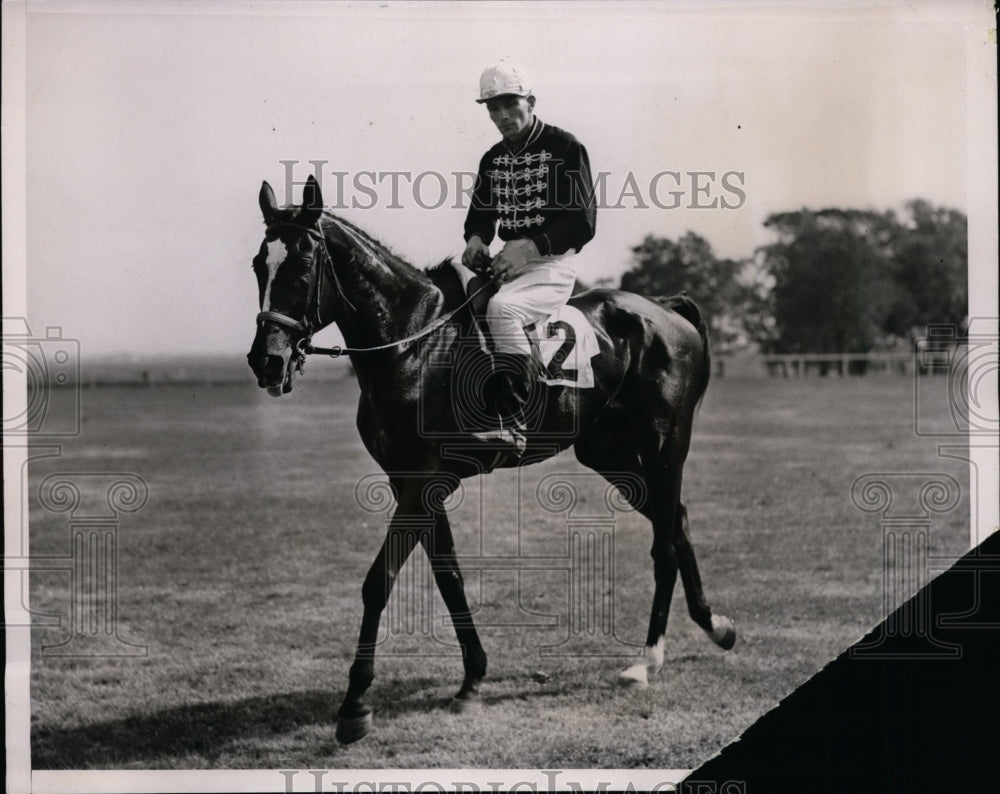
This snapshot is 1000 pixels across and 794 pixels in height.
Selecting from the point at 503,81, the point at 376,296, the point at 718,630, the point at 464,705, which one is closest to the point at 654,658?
the point at 718,630

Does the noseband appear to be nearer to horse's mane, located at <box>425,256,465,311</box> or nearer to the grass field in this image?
horse's mane, located at <box>425,256,465,311</box>

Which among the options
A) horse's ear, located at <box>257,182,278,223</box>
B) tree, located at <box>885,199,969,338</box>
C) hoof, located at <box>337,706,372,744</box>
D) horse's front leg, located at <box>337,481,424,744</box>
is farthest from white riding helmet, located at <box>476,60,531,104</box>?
hoof, located at <box>337,706,372,744</box>

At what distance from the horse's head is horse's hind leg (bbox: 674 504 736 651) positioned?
63.8 inches

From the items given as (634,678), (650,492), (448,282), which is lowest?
(634,678)

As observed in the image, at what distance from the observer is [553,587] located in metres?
4.15

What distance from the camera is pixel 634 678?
4070 millimetres

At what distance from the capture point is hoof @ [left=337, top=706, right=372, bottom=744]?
3.90 meters

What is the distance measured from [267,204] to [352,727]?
6.22 ft

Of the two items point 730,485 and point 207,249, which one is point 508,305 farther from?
point 730,485

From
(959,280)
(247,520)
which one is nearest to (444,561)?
(247,520)

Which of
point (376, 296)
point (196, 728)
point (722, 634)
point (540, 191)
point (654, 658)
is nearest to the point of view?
point (376, 296)

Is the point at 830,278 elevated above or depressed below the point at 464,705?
above

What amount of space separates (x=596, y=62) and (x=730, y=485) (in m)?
1.89

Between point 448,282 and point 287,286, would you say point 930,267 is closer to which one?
point 448,282
